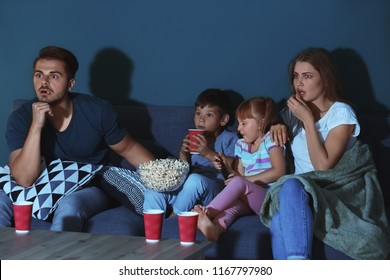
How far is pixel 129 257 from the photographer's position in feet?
7.92

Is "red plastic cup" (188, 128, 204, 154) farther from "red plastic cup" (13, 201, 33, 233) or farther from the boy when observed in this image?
"red plastic cup" (13, 201, 33, 233)

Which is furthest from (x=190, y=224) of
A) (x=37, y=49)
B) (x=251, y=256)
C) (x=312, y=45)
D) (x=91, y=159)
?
(x=37, y=49)

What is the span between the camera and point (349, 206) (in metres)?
3.03

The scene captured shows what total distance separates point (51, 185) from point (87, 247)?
812mm

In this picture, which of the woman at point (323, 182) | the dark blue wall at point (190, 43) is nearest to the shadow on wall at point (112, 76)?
the dark blue wall at point (190, 43)

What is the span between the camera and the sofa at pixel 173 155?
3.02 m

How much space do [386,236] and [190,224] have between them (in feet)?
2.65

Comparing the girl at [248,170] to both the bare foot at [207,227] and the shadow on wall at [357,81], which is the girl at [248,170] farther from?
the shadow on wall at [357,81]

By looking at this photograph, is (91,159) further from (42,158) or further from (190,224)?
(190,224)

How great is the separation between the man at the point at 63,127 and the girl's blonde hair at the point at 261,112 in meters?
0.48

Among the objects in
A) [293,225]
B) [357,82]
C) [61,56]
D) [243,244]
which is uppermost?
[61,56]

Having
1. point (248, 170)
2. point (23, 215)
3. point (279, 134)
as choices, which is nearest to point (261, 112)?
point (279, 134)

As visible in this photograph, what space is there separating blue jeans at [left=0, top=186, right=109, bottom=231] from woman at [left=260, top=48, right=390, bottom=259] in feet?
2.28

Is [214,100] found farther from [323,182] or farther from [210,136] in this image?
[323,182]
